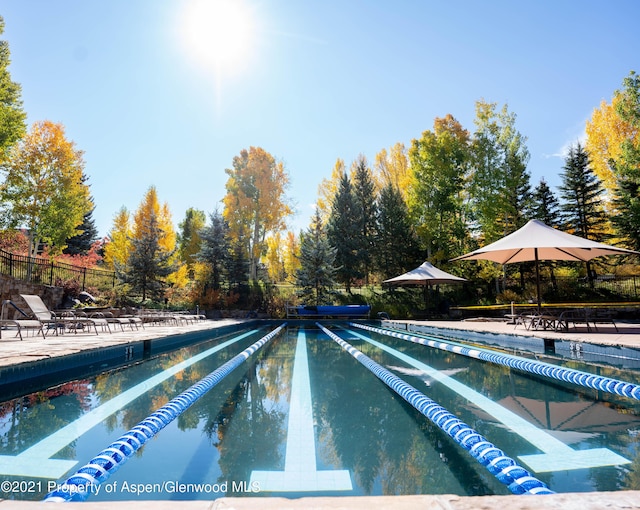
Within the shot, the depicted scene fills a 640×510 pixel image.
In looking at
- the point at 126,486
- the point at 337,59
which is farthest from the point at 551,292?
the point at 126,486

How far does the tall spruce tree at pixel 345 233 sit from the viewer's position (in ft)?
80.9

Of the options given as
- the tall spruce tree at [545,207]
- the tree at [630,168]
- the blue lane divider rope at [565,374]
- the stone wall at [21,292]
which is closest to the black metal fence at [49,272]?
the stone wall at [21,292]

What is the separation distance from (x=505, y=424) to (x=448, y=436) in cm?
82

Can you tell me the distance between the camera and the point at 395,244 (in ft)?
83.4

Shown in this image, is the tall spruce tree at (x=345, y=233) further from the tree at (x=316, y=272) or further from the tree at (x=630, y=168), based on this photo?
the tree at (x=630, y=168)

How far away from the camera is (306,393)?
5.20 metres

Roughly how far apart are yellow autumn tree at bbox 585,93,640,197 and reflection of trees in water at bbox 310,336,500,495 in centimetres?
2476

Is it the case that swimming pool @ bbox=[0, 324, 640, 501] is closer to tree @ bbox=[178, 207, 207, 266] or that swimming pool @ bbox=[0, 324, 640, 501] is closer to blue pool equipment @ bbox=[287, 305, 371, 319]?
Result: blue pool equipment @ bbox=[287, 305, 371, 319]

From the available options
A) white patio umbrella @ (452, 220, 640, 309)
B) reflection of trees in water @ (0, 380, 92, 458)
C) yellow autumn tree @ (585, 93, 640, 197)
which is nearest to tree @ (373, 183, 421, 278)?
yellow autumn tree @ (585, 93, 640, 197)

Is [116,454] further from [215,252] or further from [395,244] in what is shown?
[395,244]

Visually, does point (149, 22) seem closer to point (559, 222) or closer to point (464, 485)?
point (464, 485)

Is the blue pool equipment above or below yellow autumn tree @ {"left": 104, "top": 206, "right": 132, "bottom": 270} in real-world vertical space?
below

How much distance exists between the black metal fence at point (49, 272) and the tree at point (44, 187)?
44.6 inches

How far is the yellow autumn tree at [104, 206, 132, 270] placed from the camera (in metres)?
25.5
